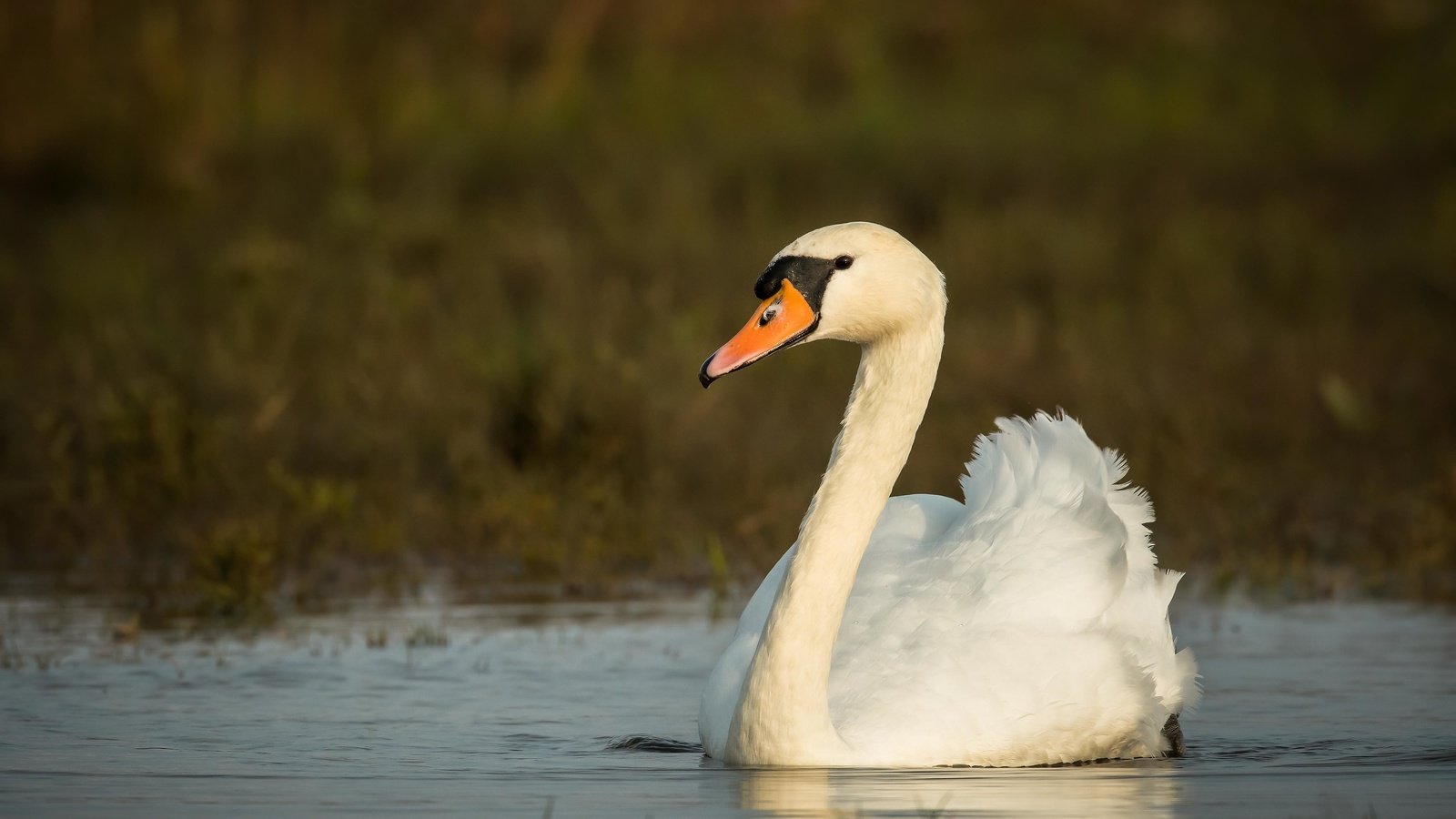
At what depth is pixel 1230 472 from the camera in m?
10.6

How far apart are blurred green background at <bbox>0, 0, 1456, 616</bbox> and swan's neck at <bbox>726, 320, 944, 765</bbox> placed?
3244mm

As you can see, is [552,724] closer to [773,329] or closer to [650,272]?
[773,329]

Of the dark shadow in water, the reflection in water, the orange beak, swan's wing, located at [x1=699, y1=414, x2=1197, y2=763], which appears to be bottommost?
the reflection in water

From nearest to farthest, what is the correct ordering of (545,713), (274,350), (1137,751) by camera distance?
(1137,751)
(545,713)
(274,350)

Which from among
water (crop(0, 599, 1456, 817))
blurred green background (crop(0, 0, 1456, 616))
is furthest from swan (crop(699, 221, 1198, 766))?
blurred green background (crop(0, 0, 1456, 616))

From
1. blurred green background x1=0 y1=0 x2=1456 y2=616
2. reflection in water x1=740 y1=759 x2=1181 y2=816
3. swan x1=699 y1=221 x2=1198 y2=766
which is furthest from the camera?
blurred green background x1=0 y1=0 x2=1456 y2=616

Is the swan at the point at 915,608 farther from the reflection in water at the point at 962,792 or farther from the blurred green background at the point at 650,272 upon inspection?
the blurred green background at the point at 650,272

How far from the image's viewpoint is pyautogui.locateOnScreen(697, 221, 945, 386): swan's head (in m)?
5.83

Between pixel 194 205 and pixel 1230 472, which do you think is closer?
pixel 1230 472

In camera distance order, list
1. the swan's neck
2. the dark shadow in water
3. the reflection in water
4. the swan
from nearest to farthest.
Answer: the reflection in water → the swan's neck → the swan → the dark shadow in water

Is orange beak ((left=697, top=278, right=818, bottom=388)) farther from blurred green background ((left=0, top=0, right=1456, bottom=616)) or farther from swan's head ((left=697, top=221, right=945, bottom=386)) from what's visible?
blurred green background ((left=0, top=0, right=1456, bottom=616))

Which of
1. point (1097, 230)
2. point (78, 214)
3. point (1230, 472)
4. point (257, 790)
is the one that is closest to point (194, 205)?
point (78, 214)

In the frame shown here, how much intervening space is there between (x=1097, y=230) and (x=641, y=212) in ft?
9.98

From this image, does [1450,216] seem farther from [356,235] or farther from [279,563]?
[279,563]
